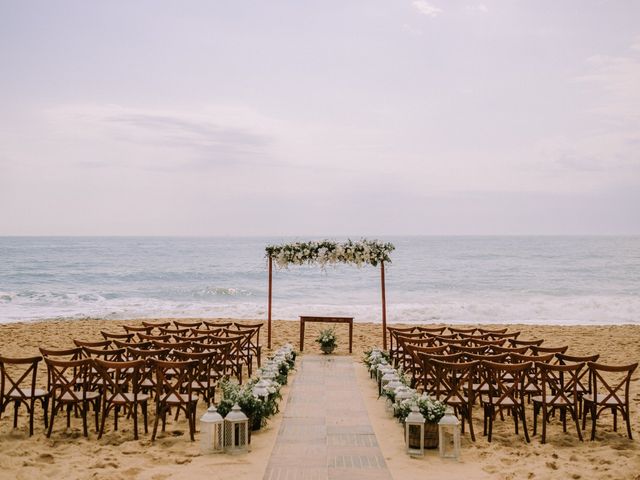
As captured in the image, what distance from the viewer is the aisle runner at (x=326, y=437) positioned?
561 centimetres

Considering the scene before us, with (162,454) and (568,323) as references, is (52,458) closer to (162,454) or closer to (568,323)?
(162,454)

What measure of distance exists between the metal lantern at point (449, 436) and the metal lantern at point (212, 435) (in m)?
2.26

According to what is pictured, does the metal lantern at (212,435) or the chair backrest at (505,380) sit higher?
the chair backrest at (505,380)

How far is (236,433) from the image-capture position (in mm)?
6238

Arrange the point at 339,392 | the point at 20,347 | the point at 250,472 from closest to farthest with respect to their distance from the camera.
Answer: the point at 250,472
the point at 339,392
the point at 20,347

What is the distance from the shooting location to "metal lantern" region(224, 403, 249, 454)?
6207 mm

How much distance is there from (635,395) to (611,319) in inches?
576

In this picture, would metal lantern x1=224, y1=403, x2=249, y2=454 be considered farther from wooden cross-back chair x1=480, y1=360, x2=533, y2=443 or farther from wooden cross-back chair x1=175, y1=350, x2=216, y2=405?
wooden cross-back chair x1=480, y1=360, x2=533, y2=443

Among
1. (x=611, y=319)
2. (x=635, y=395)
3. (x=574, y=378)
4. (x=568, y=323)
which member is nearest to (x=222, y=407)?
(x=574, y=378)

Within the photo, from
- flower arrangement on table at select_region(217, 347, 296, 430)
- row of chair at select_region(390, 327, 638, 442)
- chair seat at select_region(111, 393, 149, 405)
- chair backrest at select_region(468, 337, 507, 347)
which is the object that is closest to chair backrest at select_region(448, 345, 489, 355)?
row of chair at select_region(390, 327, 638, 442)

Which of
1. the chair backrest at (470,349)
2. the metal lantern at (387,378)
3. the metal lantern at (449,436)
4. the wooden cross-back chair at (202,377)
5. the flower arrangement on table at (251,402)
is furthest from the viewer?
the chair backrest at (470,349)

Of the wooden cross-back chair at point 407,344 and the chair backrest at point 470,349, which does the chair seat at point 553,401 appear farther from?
the wooden cross-back chair at point 407,344

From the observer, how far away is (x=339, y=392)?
920 centimetres

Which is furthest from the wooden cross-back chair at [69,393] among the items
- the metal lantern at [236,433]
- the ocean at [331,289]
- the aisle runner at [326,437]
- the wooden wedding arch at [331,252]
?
the ocean at [331,289]
